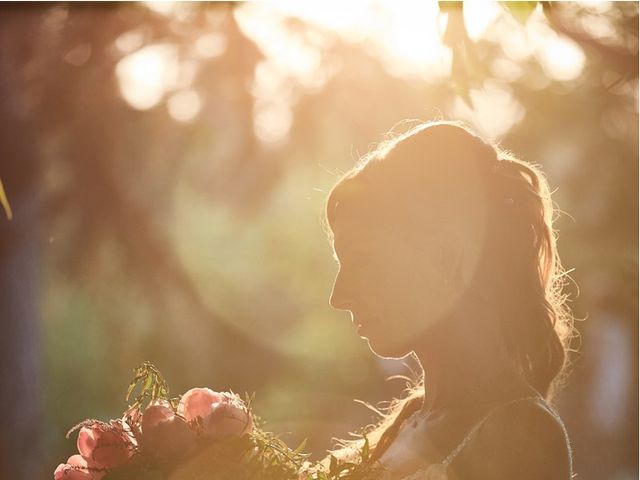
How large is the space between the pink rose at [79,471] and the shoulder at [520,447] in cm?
91

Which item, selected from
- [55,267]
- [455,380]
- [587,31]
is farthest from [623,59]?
[55,267]

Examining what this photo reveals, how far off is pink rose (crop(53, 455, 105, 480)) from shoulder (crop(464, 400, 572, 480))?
91 cm

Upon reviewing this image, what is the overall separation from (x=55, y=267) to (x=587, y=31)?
3592 millimetres

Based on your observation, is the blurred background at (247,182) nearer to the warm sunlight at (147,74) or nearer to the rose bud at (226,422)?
the warm sunlight at (147,74)

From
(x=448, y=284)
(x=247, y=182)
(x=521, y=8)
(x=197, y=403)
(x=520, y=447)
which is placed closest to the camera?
(x=521, y=8)

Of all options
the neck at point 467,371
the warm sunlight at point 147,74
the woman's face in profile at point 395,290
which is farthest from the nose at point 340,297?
the warm sunlight at point 147,74

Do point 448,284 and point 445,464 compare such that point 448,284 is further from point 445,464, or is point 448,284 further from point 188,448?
point 188,448

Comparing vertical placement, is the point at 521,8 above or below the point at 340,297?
above

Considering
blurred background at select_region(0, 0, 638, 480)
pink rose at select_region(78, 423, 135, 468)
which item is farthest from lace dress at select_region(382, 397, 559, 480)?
blurred background at select_region(0, 0, 638, 480)

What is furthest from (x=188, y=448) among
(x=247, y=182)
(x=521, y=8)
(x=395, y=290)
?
(x=247, y=182)

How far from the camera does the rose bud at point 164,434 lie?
73.9 inches

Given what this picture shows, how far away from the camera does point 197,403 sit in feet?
6.66

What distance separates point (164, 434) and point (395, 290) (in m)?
0.72

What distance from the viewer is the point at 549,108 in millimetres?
6973
